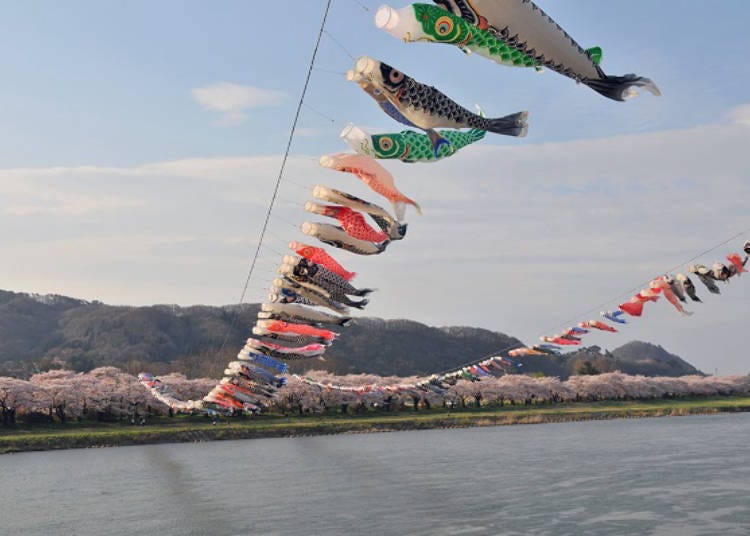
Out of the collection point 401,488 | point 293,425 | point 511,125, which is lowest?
point 401,488

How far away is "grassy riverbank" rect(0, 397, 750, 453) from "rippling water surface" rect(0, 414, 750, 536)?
8007 millimetres

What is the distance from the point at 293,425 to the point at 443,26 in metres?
84.2

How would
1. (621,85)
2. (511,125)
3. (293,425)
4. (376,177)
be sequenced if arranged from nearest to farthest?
1. (621,85)
2. (511,125)
3. (376,177)
4. (293,425)

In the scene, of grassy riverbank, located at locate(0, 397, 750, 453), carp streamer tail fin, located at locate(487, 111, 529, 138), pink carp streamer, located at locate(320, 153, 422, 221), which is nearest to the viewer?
carp streamer tail fin, located at locate(487, 111, 529, 138)

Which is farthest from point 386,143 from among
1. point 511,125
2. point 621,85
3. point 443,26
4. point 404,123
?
point 621,85

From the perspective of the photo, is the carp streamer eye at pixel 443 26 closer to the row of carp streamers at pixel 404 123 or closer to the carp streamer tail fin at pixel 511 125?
the row of carp streamers at pixel 404 123

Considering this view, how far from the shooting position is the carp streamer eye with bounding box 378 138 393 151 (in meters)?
17.4

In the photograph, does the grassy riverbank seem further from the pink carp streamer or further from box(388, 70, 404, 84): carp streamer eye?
box(388, 70, 404, 84): carp streamer eye

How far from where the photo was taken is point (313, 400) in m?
111

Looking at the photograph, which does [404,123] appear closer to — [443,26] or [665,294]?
[443,26]

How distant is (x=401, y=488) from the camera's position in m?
45.2

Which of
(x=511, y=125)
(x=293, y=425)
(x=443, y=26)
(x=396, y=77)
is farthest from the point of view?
(x=293, y=425)

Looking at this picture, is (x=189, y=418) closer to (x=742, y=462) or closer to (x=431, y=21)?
(x=742, y=462)

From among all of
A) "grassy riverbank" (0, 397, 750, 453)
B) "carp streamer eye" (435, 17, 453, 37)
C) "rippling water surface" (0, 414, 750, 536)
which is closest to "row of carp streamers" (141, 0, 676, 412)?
"carp streamer eye" (435, 17, 453, 37)
